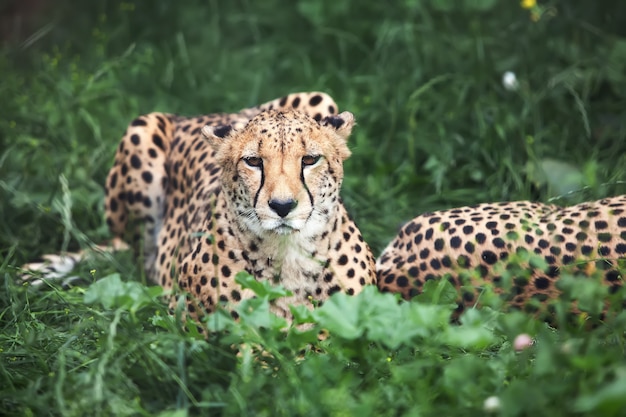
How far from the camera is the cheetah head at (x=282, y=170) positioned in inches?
151

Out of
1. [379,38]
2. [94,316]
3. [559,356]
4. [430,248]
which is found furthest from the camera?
[379,38]

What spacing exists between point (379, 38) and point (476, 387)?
3.95m

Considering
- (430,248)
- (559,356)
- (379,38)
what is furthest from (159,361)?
(379,38)

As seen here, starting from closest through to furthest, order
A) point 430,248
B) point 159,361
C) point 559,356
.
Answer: point 559,356
point 159,361
point 430,248

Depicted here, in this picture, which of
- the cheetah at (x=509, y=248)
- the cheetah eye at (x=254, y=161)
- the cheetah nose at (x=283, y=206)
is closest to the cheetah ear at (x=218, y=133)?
the cheetah eye at (x=254, y=161)

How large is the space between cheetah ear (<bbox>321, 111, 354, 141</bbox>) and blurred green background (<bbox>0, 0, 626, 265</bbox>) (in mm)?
1120

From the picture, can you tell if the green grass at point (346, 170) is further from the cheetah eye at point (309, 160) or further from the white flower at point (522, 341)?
the cheetah eye at point (309, 160)

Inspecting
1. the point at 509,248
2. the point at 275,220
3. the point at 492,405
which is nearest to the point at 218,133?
the point at 275,220

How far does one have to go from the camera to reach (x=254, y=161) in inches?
155

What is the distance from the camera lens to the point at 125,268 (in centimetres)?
509

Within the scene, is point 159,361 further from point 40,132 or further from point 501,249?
point 40,132

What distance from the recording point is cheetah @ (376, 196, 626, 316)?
166 inches

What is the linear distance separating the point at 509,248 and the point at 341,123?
2.92 feet

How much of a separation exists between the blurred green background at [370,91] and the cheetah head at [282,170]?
1166 millimetres
